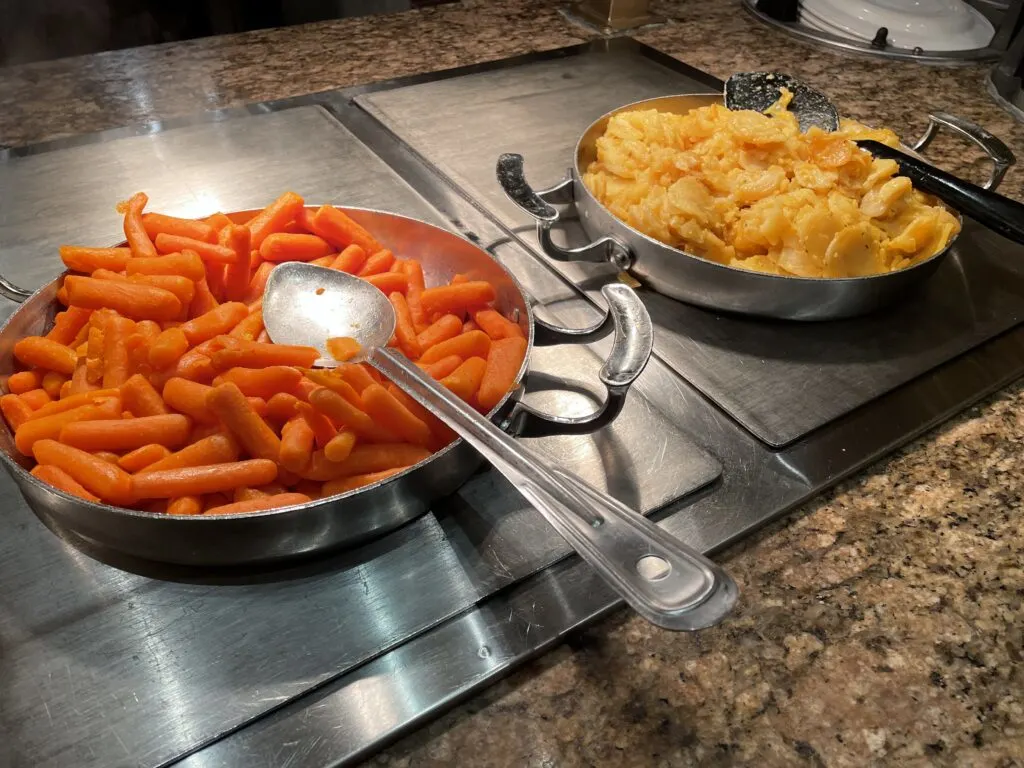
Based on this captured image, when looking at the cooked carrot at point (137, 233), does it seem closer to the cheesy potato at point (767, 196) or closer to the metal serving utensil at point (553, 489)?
the metal serving utensil at point (553, 489)

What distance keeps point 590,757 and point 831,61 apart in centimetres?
211

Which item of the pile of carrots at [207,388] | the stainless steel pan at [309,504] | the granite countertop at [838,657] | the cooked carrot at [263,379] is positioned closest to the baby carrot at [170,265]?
the pile of carrots at [207,388]

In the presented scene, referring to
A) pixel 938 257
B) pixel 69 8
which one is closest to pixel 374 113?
pixel 938 257

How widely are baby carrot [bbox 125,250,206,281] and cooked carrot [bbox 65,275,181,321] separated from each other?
0.05 metres

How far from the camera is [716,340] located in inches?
44.7

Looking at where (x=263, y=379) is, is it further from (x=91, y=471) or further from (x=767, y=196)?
(x=767, y=196)

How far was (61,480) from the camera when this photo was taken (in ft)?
2.44

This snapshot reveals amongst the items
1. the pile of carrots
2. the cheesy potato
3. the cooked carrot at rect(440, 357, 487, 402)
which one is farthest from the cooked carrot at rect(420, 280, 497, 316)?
the cheesy potato

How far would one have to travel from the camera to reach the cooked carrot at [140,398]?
2.68 feet

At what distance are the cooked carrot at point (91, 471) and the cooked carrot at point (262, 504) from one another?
0.27 feet

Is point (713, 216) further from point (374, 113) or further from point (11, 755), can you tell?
point (11, 755)

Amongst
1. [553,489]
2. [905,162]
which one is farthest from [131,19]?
[553,489]

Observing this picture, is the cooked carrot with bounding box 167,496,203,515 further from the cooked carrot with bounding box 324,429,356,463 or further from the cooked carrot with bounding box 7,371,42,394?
the cooked carrot with bounding box 7,371,42,394

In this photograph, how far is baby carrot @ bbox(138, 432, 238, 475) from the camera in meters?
0.78
